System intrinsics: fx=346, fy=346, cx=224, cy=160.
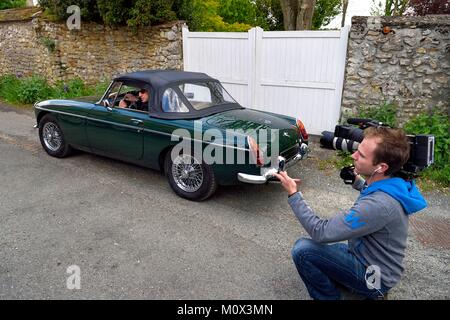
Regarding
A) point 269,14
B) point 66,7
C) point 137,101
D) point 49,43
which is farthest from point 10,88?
point 269,14

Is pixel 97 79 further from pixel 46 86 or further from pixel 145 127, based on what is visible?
pixel 145 127

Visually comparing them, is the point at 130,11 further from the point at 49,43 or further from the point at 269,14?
the point at 269,14

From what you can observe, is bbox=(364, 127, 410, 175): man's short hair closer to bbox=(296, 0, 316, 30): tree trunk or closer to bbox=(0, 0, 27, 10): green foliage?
bbox=(296, 0, 316, 30): tree trunk

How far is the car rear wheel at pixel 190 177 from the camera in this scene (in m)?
4.17

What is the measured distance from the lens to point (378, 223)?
210 cm

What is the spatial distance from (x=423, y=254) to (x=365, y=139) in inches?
74.9

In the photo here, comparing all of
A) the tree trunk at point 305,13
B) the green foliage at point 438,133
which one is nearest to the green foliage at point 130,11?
the tree trunk at point 305,13

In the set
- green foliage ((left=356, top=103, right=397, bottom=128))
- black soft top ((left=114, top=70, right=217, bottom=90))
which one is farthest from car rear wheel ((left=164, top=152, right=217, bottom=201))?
green foliage ((left=356, top=103, right=397, bottom=128))

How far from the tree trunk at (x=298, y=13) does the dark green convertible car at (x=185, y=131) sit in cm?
729

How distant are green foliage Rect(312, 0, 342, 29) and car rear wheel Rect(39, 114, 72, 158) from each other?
55.6ft

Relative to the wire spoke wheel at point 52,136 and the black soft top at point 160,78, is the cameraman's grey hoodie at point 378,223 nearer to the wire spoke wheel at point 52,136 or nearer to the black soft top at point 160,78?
the black soft top at point 160,78

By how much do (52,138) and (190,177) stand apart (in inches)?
115
